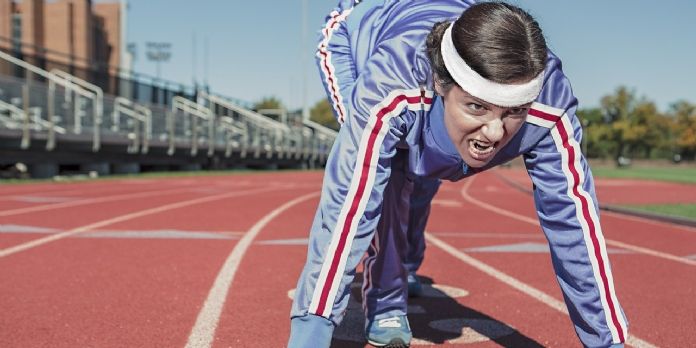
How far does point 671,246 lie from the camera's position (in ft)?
24.9

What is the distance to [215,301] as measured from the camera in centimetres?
435

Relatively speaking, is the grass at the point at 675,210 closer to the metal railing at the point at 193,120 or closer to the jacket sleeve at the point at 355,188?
the jacket sleeve at the point at 355,188

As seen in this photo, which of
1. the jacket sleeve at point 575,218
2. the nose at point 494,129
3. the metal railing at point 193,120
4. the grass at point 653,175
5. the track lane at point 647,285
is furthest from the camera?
the grass at point 653,175

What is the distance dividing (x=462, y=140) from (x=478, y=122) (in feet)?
0.36

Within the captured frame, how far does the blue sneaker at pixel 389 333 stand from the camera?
326cm

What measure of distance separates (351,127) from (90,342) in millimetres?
1811

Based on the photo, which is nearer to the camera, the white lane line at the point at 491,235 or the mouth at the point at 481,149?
the mouth at the point at 481,149

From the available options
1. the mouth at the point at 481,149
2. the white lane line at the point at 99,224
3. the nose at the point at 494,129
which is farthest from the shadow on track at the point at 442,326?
the white lane line at the point at 99,224

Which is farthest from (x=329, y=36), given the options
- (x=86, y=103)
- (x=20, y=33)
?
(x=20, y=33)

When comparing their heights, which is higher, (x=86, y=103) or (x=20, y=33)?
(x=20, y=33)

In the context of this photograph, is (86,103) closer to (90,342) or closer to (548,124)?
(90,342)

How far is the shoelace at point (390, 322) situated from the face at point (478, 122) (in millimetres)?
1216

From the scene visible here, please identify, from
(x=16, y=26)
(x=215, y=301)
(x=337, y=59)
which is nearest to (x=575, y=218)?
(x=337, y=59)

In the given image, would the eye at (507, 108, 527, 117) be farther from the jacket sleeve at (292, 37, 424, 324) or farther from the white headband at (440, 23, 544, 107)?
the jacket sleeve at (292, 37, 424, 324)
